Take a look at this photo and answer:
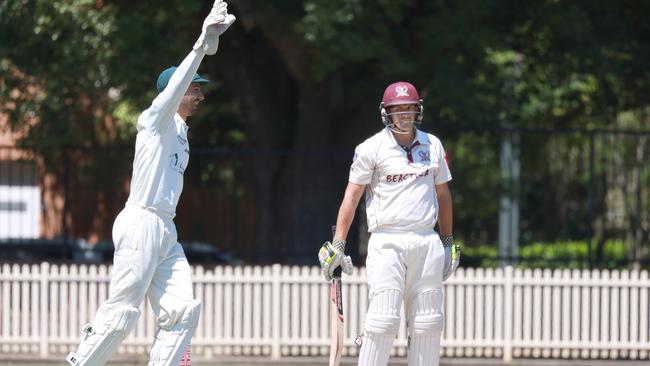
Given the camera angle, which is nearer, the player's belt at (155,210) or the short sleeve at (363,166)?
the player's belt at (155,210)

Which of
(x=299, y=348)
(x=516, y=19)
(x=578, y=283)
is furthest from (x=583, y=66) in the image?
(x=299, y=348)

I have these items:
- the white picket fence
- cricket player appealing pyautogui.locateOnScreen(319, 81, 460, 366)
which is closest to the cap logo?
cricket player appealing pyautogui.locateOnScreen(319, 81, 460, 366)

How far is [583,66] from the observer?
17.6 metres

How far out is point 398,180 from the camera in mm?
7781

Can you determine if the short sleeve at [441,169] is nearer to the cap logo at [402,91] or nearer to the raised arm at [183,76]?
the cap logo at [402,91]

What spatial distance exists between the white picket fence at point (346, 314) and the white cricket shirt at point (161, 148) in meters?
5.14

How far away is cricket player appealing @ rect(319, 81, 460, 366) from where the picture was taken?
25.4 ft

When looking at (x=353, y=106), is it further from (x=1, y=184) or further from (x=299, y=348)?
(x=1, y=184)

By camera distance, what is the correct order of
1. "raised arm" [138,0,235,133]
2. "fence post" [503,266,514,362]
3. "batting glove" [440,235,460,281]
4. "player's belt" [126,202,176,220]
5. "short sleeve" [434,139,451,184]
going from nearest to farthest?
"raised arm" [138,0,235,133], "player's belt" [126,202,176,220], "short sleeve" [434,139,451,184], "batting glove" [440,235,460,281], "fence post" [503,266,514,362]

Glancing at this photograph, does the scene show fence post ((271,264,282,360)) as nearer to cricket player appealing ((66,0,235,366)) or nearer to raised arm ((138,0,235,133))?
cricket player appealing ((66,0,235,366))

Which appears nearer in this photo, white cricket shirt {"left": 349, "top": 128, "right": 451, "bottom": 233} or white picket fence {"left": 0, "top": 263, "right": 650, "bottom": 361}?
white cricket shirt {"left": 349, "top": 128, "right": 451, "bottom": 233}

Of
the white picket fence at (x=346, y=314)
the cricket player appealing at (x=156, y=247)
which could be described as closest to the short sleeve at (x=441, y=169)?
the cricket player appealing at (x=156, y=247)

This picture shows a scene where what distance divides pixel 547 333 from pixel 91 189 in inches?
347

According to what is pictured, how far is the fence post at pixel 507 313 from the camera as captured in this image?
1221cm
